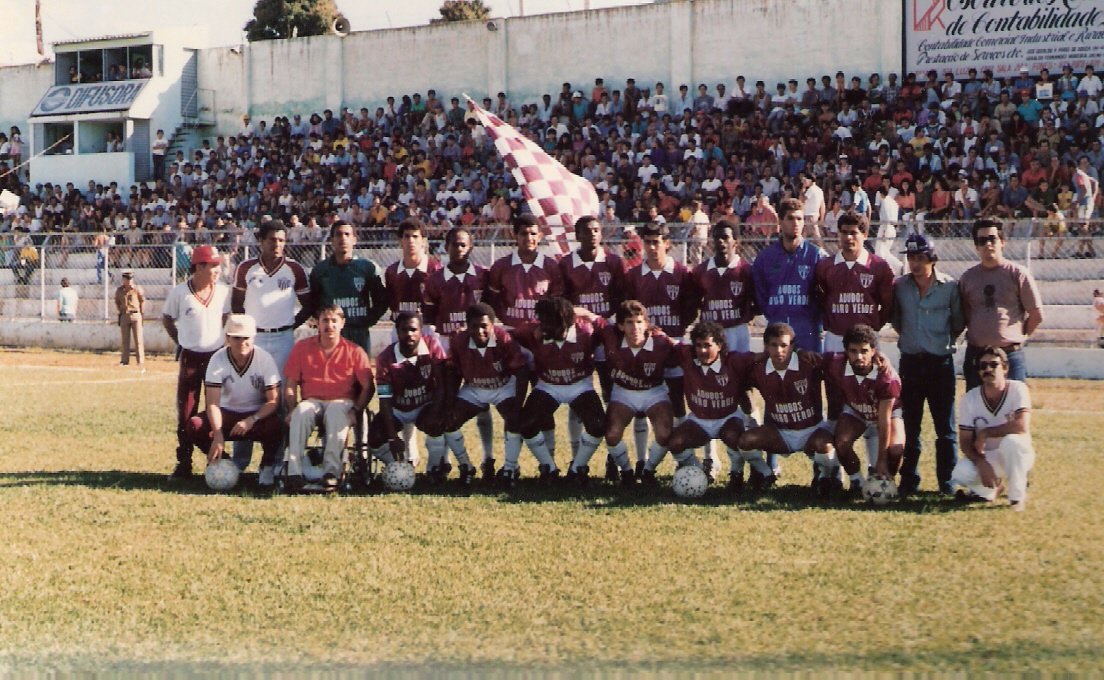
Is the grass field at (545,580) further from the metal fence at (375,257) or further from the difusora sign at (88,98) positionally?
the difusora sign at (88,98)

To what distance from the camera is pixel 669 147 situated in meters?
26.6

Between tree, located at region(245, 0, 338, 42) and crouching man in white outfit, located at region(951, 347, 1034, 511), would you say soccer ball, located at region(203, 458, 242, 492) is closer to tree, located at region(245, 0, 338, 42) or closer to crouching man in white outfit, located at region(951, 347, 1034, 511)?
crouching man in white outfit, located at region(951, 347, 1034, 511)

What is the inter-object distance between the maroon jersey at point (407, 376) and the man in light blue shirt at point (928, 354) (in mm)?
3742

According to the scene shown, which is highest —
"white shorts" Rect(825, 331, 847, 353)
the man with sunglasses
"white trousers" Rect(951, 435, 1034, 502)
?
the man with sunglasses

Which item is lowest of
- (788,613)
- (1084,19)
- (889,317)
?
(788,613)

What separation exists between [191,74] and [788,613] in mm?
39416

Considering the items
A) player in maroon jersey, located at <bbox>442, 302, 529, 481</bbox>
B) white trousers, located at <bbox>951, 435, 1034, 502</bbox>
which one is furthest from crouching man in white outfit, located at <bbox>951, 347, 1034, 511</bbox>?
player in maroon jersey, located at <bbox>442, 302, 529, 481</bbox>

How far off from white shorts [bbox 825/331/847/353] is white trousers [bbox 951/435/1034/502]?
1.47 meters

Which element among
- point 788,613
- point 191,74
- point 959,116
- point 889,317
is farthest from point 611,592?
point 191,74

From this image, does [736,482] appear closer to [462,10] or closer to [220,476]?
[220,476]

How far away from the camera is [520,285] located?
10.1m

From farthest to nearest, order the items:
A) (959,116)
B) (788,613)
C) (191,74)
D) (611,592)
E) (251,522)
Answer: (191,74)
(959,116)
(251,522)
(611,592)
(788,613)

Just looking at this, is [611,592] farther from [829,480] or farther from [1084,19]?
[1084,19]

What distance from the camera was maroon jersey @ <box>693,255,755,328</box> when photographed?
9.91 meters
